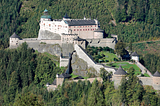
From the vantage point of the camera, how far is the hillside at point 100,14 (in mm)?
140125

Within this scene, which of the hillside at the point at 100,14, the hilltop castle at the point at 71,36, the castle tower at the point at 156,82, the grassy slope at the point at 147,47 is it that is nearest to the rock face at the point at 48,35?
the hilltop castle at the point at 71,36

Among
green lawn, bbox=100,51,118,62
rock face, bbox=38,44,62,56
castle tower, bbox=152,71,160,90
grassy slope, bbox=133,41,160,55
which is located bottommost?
grassy slope, bbox=133,41,160,55

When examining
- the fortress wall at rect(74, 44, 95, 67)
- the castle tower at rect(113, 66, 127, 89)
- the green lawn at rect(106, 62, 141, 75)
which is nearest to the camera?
the castle tower at rect(113, 66, 127, 89)

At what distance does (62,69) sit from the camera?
3981 inches

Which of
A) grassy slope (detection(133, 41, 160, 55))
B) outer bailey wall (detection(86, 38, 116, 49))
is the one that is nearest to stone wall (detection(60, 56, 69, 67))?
outer bailey wall (detection(86, 38, 116, 49))

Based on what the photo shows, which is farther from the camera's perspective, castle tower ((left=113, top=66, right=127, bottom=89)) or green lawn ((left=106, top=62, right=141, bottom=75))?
green lawn ((left=106, top=62, right=141, bottom=75))

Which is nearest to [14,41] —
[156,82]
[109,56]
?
[109,56]

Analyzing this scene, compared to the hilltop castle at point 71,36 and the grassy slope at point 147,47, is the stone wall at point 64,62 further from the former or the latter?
the grassy slope at point 147,47

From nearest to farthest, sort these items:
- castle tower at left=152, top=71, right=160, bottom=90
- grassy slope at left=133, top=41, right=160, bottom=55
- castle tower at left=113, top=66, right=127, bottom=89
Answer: castle tower at left=113, top=66, right=127, bottom=89 < castle tower at left=152, top=71, right=160, bottom=90 < grassy slope at left=133, top=41, right=160, bottom=55

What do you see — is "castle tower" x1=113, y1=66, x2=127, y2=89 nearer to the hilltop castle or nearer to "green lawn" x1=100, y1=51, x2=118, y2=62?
"green lawn" x1=100, y1=51, x2=118, y2=62

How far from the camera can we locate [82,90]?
299ft

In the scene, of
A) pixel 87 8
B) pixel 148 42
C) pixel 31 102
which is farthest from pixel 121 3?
pixel 31 102

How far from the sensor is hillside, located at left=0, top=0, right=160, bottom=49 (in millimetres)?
140125

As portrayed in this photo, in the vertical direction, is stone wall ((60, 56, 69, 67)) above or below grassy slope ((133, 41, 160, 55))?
above
